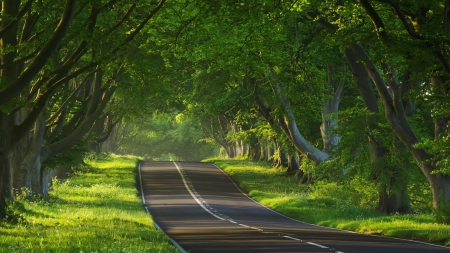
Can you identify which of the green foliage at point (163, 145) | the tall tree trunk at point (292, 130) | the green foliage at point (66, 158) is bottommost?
the green foliage at point (66, 158)

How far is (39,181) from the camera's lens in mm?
32812

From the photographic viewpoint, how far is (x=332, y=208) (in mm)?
32844

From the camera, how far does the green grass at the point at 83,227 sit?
557 inches

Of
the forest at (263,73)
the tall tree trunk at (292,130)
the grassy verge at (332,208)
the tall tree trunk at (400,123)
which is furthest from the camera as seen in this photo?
the tall tree trunk at (292,130)

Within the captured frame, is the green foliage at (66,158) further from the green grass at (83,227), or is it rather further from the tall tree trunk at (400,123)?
the tall tree trunk at (400,123)

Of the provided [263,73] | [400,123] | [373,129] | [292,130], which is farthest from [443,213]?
[292,130]

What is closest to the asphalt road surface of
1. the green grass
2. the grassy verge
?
the grassy verge

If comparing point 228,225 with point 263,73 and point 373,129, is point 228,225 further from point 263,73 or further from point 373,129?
point 263,73

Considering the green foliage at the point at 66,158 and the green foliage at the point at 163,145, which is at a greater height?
the green foliage at the point at 163,145

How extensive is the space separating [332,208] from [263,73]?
6149 millimetres

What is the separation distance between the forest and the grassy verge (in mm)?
1228

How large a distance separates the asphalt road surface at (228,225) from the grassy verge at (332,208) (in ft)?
2.59

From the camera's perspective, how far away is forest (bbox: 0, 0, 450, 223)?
1742 centimetres

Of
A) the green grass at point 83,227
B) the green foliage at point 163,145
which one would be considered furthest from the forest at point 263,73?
the green foliage at point 163,145
